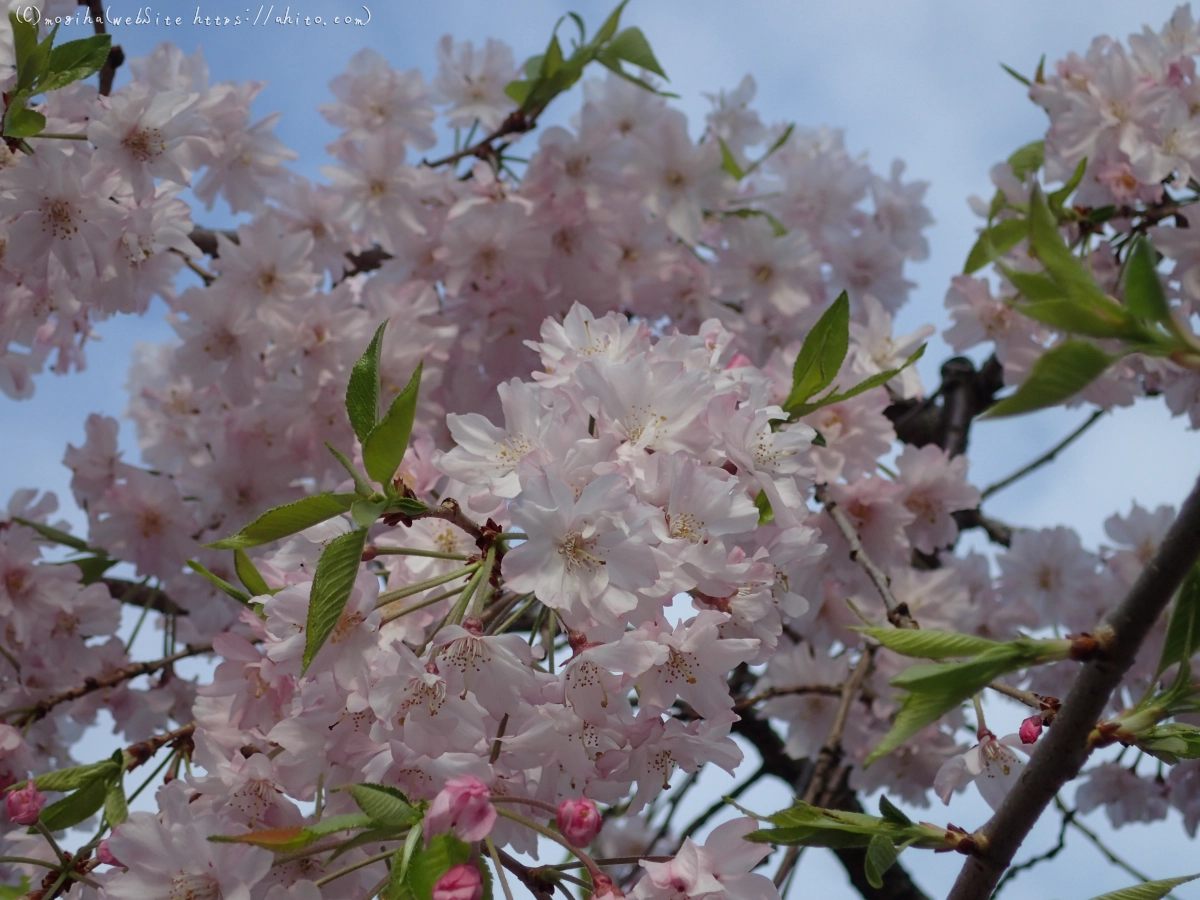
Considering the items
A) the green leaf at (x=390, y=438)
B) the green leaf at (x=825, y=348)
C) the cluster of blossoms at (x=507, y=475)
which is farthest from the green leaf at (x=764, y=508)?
the green leaf at (x=390, y=438)

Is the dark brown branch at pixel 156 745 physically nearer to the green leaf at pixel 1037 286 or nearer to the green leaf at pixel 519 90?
the green leaf at pixel 1037 286

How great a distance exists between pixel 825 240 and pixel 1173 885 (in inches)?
85.5

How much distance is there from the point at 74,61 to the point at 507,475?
2.81 ft

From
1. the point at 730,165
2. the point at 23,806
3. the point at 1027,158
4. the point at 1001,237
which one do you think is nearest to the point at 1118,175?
the point at 1027,158

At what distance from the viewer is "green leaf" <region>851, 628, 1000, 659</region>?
72 cm

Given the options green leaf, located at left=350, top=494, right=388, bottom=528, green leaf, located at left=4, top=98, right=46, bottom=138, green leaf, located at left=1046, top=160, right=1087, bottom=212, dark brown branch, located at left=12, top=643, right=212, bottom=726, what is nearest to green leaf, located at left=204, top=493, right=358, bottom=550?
green leaf, located at left=350, top=494, right=388, bottom=528

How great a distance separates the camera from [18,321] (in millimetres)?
1762

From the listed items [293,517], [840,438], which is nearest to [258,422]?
[840,438]

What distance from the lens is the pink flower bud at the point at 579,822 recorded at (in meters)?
0.79

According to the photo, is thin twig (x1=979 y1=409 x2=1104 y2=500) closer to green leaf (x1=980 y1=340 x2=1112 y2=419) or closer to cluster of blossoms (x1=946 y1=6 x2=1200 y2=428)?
cluster of blossoms (x1=946 y1=6 x2=1200 y2=428)

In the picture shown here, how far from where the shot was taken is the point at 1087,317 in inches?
23.3

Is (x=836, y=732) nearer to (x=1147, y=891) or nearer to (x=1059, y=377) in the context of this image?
(x=1147, y=891)

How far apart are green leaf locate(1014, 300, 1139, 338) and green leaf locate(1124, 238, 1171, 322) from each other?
0.01m

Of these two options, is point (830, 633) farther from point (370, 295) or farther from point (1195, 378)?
point (370, 295)
